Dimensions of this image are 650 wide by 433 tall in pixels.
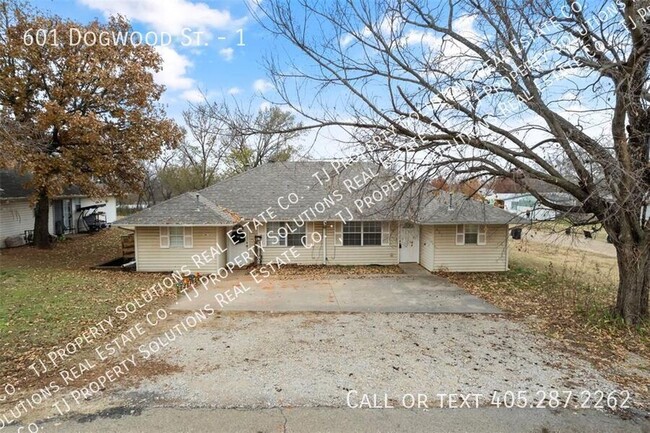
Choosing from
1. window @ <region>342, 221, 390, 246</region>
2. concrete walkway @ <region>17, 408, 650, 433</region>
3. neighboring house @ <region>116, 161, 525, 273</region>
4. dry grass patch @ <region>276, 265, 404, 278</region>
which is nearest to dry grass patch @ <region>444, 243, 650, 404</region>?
neighboring house @ <region>116, 161, 525, 273</region>

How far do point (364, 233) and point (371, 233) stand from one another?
0.99 feet

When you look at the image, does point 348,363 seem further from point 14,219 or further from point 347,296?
point 14,219

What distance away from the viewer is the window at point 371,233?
615 inches

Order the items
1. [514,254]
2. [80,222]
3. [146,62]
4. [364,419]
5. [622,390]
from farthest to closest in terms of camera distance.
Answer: [80,222] → [514,254] → [146,62] → [622,390] → [364,419]

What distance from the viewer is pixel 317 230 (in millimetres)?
15586

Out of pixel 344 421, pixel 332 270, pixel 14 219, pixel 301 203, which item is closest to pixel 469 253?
pixel 332 270

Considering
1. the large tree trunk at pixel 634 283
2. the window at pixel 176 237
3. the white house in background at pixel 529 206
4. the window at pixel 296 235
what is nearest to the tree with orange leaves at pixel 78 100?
the window at pixel 176 237

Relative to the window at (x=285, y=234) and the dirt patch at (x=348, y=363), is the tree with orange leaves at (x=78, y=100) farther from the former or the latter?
the dirt patch at (x=348, y=363)

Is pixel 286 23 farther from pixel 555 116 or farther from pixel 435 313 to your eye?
pixel 435 313

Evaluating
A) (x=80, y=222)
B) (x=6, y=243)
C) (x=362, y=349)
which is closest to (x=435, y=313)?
(x=362, y=349)

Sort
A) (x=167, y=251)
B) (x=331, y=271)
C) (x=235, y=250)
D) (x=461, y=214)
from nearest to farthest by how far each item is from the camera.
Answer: (x=167, y=251)
(x=461, y=214)
(x=331, y=271)
(x=235, y=250)

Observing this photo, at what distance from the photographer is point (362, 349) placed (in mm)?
6895

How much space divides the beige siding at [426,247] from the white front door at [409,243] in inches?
9.0

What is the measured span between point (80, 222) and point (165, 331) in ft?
66.8
